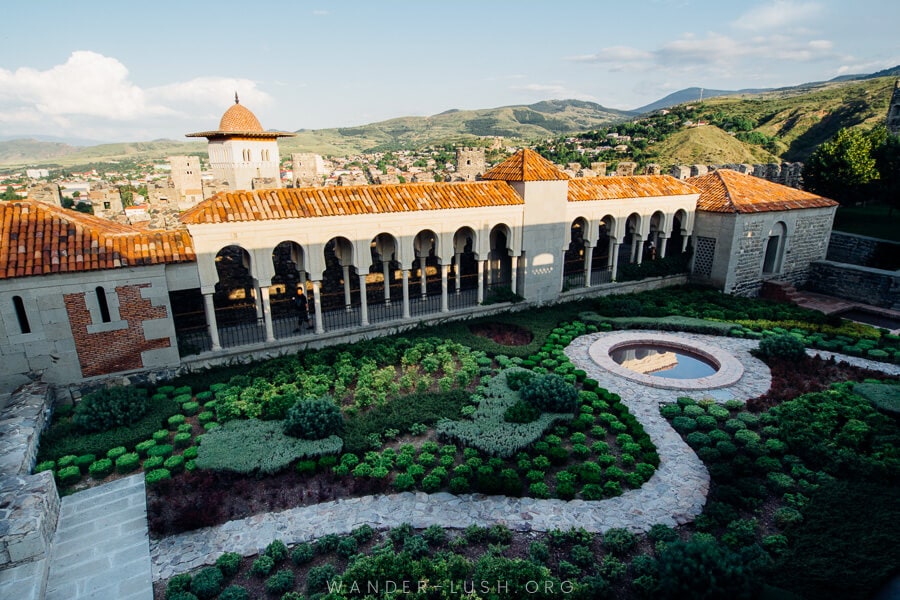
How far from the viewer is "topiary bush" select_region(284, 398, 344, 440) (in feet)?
37.2

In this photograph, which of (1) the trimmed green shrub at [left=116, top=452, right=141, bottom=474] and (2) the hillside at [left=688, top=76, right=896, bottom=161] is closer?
(1) the trimmed green shrub at [left=116, top=452, right=141, bottom=474]

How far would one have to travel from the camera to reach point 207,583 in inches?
301

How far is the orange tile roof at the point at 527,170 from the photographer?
19453 mm

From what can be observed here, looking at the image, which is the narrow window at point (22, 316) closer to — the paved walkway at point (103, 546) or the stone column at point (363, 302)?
the paved walkway at point (103, 546)

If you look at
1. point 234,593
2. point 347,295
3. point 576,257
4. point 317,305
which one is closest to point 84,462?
point 234,593

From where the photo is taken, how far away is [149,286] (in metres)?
13.9

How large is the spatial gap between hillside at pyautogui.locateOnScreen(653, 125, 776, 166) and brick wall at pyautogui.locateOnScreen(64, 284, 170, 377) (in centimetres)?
6050

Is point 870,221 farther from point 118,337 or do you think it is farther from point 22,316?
point 22,316

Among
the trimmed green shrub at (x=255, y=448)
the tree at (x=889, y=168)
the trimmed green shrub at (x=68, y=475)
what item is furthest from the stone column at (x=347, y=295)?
the tree at (x=889, y=168)

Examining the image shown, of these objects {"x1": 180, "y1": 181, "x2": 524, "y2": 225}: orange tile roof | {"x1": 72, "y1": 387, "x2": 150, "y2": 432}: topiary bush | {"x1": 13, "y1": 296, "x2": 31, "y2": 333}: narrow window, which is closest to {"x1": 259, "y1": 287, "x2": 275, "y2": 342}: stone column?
{"x1": 180, "y1": 181, "x2": 524, "y2": 225}: orange tile roof

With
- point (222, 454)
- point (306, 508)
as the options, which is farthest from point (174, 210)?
point (306, 508)

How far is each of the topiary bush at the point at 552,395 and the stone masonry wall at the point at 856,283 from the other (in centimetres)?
1914

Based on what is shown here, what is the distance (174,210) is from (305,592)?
1586 cm

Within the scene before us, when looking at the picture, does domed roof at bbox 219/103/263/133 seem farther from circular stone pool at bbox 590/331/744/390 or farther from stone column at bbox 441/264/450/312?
circular stone pool at bbox 590/331/744/390
